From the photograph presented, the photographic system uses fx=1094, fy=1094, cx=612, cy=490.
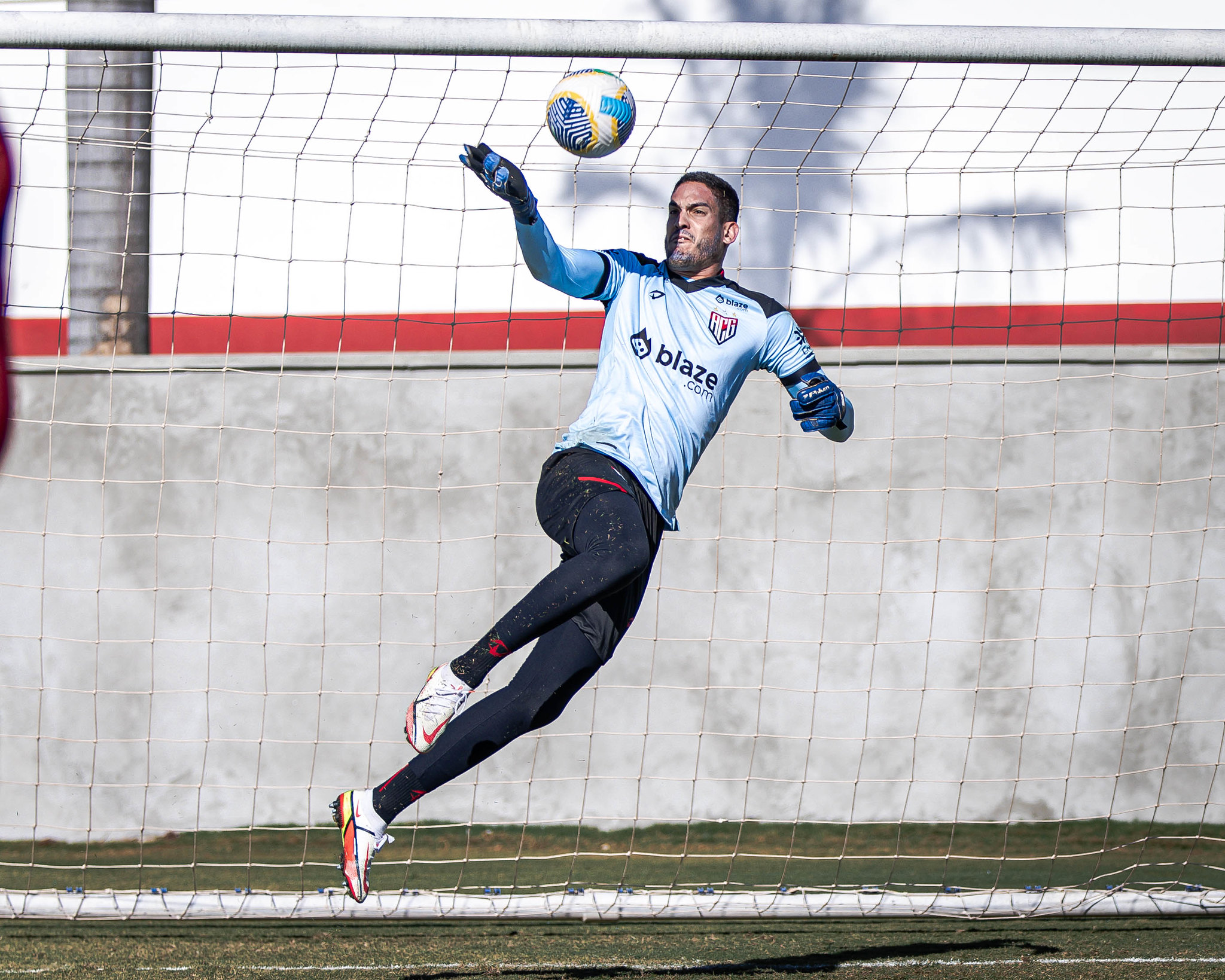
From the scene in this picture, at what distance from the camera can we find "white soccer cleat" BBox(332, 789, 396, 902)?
2.92 m

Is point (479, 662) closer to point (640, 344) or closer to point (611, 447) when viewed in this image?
point (611, 447)

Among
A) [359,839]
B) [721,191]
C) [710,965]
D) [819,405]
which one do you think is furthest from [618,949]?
[721,191]

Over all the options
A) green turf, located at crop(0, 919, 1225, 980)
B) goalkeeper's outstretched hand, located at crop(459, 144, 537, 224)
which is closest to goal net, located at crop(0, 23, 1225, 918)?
green turf, located at crop(0, 919, 1225, 980)

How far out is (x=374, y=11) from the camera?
6.16 m

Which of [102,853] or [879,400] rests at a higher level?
[879,400]

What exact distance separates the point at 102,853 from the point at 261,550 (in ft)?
4.98

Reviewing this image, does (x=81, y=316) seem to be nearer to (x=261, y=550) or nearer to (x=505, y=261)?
(x=261, y=550)

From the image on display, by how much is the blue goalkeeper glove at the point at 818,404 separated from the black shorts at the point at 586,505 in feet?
1.97

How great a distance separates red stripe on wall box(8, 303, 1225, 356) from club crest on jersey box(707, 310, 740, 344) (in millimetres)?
2382

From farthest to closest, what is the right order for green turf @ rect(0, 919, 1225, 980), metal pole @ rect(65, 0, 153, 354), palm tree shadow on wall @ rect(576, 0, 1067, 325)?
palm tree shadow on wall @ rect(576, 0, 1067, 325) < metal pole @ rect(65, 0, 153, 354) < green turf @ rect(0, 919, 1225, 980)

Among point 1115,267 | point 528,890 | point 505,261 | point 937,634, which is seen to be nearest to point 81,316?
point 505,261

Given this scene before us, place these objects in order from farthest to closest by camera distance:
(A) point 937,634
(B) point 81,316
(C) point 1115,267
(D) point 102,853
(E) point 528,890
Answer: (C) point 1115,267 < (B) point 81,316 < (A) point 937,634 < (D) point 102,853 < (E) point 528,890

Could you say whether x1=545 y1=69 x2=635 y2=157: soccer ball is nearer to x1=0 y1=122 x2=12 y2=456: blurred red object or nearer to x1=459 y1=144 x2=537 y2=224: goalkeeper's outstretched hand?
x1=459 y1=144 x2=537 y2=224: goalkeeper's outstretched hand

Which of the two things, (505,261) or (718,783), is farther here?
(505,261)
